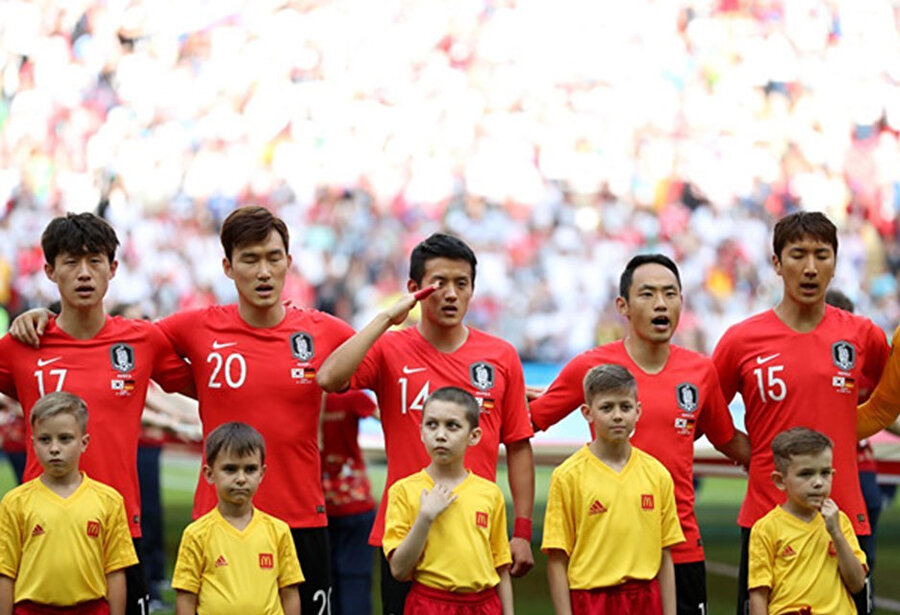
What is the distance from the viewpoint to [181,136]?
70.3 feet

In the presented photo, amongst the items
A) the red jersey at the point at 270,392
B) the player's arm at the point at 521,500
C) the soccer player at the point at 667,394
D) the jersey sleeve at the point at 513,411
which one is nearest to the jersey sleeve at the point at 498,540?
the player's arm at the point at 521,500

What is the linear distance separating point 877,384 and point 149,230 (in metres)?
15.0

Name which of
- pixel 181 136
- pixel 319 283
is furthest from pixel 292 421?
pixel 181 136

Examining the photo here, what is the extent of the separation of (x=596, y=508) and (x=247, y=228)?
150cm

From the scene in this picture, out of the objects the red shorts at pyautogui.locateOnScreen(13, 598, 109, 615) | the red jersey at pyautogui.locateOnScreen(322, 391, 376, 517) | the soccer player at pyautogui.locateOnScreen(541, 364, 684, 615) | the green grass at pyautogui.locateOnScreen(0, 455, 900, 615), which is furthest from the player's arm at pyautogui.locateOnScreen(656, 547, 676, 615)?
the green grass at pyautogui.locateOnScreen(0, 455, 900, 615)

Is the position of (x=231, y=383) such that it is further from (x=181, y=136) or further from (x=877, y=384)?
(x=181, y=136)

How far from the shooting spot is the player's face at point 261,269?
196 inches

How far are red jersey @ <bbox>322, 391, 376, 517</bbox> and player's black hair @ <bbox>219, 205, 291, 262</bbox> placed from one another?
187cm

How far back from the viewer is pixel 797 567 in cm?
471

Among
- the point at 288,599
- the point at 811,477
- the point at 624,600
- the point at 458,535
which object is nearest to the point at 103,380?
the point at 288,599

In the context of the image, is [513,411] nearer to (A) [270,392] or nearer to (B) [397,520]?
(B) [397,520]

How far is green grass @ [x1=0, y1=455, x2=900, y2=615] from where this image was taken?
363 inches

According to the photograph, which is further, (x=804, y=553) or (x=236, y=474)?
(x=804, y=553)

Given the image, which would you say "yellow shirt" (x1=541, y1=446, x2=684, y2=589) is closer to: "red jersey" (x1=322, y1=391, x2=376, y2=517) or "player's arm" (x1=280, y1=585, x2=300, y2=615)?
"player's arm" (x1=280, y1=585, x2=300, y2=615)
